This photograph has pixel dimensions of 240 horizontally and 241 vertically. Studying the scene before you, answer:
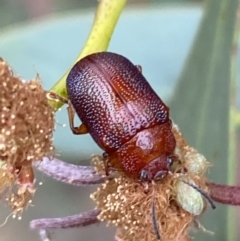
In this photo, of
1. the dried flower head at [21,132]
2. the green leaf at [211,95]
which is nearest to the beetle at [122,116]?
the dried flower head at [21,132]

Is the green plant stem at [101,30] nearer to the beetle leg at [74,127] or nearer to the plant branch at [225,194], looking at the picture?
the beetle leg at [74,127]

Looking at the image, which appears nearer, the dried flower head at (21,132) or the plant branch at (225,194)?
the dried flower head at (21,132)

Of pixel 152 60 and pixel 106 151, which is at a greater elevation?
pixel 152 60

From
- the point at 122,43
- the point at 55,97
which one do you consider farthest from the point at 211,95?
the point at 55,97

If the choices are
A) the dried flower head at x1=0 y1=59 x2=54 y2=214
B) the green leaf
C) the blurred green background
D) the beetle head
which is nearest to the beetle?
the beetle head

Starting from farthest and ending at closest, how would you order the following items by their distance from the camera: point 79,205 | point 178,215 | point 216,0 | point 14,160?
point 79,205 → point 216,0 → point 178,215 → point 14,160

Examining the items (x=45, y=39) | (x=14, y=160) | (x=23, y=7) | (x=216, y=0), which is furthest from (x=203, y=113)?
(x=23, y=7)

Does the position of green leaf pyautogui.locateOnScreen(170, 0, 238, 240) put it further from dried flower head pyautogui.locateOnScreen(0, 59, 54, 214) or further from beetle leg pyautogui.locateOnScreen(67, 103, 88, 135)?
dried flower head pyautogui.locateOnScreen(0, 59, 54, 214)

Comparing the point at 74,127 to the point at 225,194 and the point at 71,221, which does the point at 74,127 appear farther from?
the point at 225,194

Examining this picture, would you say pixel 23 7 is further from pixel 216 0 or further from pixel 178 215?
pixel 178 215
